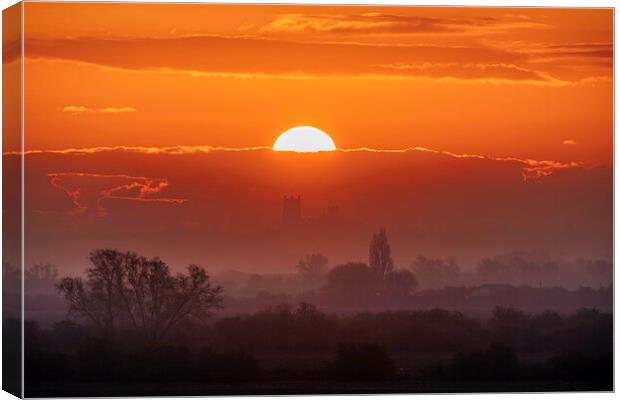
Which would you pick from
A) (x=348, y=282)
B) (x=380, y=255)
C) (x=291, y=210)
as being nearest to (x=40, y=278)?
(x=291, y=210)

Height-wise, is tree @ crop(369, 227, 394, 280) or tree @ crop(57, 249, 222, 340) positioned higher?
tree @ crop(369, 227, 394, 280)

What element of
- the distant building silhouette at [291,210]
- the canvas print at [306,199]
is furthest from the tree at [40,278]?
the distant building silhouette at [291,210]

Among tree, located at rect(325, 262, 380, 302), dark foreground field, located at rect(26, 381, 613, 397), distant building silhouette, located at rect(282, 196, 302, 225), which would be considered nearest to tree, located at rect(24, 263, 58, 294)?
dark foreground field, located at rect(26, 381, 613, 397)

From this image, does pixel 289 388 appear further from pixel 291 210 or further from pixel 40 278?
pixel 40 278

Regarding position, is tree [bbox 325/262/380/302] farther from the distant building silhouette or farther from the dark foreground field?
the dark foreground field

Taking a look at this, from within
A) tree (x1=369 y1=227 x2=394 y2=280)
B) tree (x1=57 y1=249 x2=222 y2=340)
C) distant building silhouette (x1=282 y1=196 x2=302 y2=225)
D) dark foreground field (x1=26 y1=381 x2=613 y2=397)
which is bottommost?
dark foreground field (x1=26 y1=381 x2=613 y2=397)

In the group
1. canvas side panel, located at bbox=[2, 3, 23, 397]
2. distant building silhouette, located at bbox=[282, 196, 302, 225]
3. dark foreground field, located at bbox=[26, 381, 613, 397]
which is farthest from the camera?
distant building silhouette, located at bbox=[282, 196, 302, 225]
